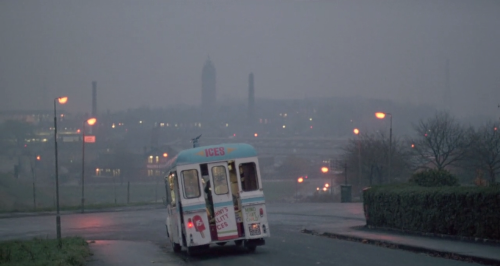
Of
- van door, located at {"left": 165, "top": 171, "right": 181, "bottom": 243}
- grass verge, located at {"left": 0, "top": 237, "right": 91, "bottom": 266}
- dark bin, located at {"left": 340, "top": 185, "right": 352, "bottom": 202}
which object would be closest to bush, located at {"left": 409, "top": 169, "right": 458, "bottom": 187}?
van door, located at {"left": 165, "top": 171, "right": 181, "bottom": 243}

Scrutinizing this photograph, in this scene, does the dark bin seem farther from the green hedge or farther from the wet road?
the green hedge

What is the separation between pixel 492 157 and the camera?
47.6 metres

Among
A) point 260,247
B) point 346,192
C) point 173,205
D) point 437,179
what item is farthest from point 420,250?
point 346,192

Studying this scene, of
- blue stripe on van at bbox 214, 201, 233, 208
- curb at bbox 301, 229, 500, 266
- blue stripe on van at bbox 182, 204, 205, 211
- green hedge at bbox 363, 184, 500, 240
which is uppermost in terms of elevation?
blue stripe on van at bbox 214, 201, 233, 208

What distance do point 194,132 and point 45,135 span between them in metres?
28.1

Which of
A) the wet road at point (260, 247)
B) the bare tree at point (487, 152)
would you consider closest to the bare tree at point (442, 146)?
the bare tree at point (487, 152)

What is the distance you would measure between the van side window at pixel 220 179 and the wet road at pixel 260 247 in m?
1.97

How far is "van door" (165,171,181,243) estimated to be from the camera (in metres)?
17.6

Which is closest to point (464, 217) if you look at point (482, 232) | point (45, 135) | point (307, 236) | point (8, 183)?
point (482, 232)

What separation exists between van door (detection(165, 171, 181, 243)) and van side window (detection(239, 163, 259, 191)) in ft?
6.39

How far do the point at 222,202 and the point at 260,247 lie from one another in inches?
121

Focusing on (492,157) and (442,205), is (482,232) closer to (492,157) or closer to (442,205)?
(442,205)

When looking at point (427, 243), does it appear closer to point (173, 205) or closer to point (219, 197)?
point (219, 197)

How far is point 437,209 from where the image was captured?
1962 cm
